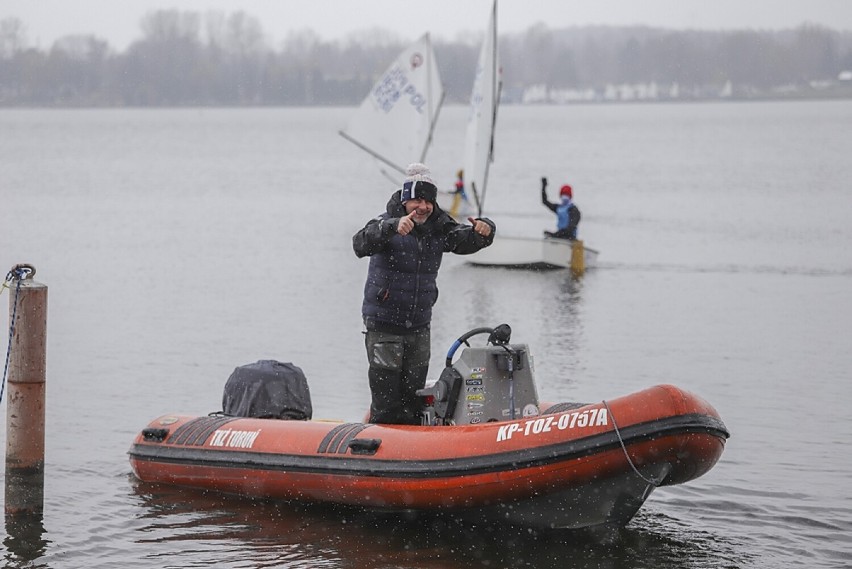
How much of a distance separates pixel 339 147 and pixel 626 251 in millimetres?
77488

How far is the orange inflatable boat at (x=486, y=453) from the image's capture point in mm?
8562

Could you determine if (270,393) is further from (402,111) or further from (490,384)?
(402,111)

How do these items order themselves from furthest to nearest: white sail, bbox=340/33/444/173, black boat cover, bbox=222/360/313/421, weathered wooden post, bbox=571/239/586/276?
1. white sail, bbox=340/33/444/173
2. weathered wooden post, bbox=571/239/586/276
3. black boat cover, bbox=222/360/313/421

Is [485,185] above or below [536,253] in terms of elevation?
above

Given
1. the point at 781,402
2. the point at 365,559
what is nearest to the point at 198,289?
the point at 781,402

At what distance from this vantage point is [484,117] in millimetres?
27047

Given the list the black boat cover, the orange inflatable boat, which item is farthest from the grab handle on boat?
the black boat cover

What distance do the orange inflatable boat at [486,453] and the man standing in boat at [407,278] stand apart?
0.96 ft

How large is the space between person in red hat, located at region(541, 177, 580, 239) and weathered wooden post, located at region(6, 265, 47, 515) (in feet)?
45.4

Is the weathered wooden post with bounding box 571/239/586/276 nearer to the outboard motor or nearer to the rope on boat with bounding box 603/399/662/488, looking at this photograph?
the outboard motor

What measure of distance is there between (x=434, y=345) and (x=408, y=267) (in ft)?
26.6

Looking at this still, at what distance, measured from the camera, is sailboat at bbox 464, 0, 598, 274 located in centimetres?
2453

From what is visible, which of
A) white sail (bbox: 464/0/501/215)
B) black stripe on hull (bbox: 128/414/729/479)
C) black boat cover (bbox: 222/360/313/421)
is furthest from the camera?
white sail (bbox: 464/0/501/215)

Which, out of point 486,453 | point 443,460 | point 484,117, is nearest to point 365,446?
point 443,460
